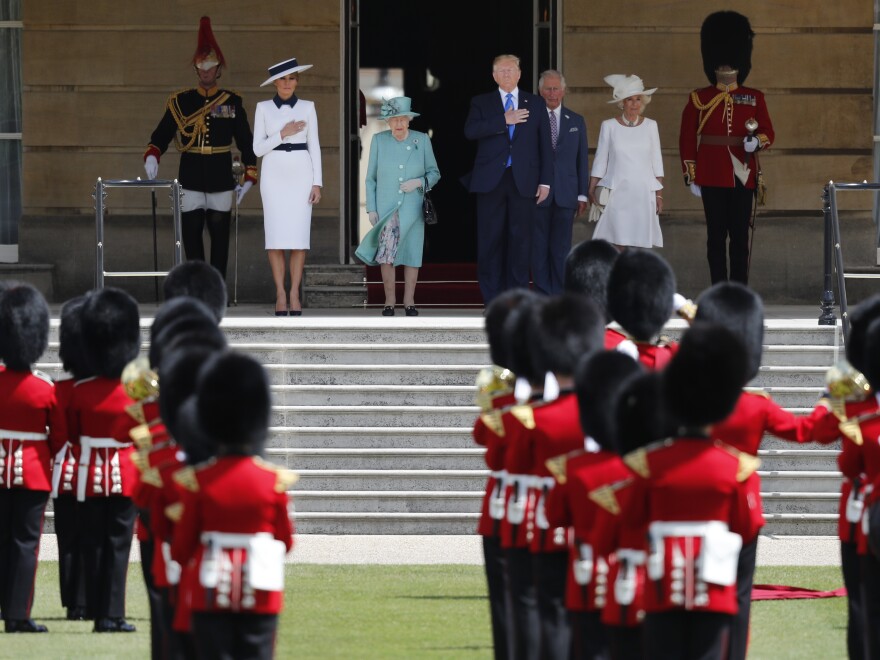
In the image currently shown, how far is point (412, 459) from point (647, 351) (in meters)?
4.40

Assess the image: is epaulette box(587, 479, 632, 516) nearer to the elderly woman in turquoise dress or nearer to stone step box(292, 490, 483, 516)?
stone step box(292, 490, 483, 516)

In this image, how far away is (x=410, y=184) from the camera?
12.8m

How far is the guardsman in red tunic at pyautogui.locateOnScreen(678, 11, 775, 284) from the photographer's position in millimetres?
12922

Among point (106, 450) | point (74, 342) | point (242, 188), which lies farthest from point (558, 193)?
point (106, 450)

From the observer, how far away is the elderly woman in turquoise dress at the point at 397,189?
504 inches

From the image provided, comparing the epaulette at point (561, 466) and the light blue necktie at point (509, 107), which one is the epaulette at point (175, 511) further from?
the light blue necktie at point (509, 107)

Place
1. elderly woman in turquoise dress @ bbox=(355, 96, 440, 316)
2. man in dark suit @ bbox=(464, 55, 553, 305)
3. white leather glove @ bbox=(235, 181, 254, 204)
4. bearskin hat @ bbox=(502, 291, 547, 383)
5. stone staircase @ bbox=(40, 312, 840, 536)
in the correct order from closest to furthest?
bearskin hat @ bbox=(502, 291, 547, 383) → stone staircase @ bbox=(40, 312, 840, 536) → man in dark suit @ bbox=(464, 55, 553, 305) → elderly woman in turquoise dress @ bbox=(355, 96, 440, 316) → white leather glove @ bbox=(235, 181, 254, 204)

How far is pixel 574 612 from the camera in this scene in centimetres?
596

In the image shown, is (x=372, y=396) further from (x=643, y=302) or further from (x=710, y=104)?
(x=643, y=302)

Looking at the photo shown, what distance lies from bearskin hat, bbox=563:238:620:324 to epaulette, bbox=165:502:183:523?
2.47m

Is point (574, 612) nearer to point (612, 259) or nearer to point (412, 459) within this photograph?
point (612, 259)

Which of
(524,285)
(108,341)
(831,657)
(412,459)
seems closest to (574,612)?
(831,657)

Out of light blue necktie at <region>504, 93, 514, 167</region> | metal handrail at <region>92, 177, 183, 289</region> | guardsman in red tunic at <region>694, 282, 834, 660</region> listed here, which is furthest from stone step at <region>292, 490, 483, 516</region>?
guardsman in red tunic at <region>694, 282, 834, 660</region>

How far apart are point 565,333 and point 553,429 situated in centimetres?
31
